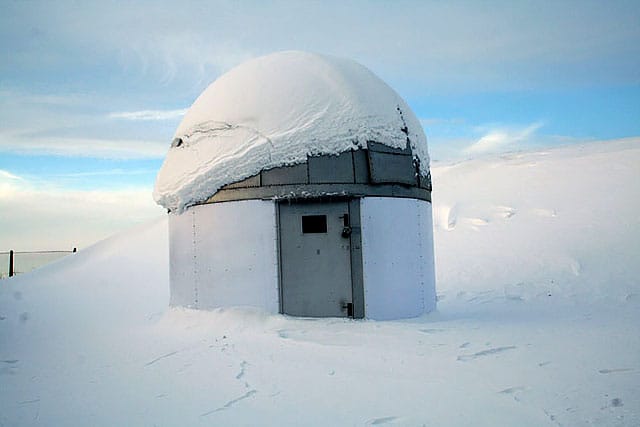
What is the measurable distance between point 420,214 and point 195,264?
11.8 ft

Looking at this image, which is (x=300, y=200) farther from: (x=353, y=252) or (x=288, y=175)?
(x=353, y=252)

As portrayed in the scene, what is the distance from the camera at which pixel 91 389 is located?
5.19m

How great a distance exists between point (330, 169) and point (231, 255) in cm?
189

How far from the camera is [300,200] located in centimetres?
776

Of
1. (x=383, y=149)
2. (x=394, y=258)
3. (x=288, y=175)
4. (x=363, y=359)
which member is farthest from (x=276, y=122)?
(x=363, y=359)

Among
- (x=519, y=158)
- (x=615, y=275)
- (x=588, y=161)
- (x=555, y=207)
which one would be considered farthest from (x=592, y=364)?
(x=519, y=158)

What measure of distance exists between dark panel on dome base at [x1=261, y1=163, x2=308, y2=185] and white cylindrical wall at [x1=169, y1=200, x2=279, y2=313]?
319 millimetres

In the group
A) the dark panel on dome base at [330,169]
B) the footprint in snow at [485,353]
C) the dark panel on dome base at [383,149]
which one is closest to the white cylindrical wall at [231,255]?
the dark panel on dome base at [330,169]

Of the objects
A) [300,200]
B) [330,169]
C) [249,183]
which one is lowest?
[300,200]

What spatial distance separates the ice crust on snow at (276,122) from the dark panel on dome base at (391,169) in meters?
0.21

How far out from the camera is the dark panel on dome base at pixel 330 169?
25.4ft

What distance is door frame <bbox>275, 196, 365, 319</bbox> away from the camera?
7703 millimetres

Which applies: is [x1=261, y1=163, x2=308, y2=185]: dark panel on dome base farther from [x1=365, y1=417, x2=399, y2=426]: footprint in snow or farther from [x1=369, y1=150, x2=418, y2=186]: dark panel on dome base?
[x1=365, y1=417, x2=399, y2=426]: footprint in snow

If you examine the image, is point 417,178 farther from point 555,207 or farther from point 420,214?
point 555,207
